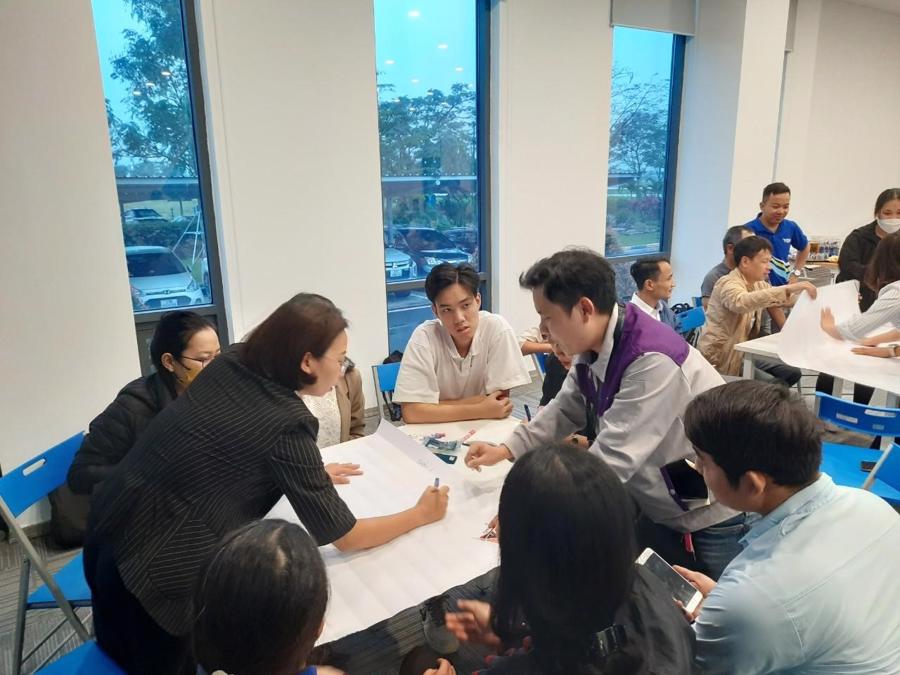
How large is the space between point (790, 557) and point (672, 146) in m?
5.67

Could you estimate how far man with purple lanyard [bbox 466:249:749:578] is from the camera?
1434 mm

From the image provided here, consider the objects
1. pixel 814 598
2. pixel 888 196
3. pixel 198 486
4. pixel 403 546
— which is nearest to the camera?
pixel 814 598

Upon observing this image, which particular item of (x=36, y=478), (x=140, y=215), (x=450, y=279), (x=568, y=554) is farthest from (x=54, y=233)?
(x=568, y=554)

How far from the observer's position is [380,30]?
3934mm

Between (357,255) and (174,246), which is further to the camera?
(357,255)

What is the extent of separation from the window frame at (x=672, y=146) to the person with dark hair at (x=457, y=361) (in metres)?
3.34

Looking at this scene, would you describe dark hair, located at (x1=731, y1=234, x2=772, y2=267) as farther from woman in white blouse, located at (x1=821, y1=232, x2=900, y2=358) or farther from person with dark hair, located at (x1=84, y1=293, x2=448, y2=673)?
person with dark hair, located at (x1=84, y1=293, x2=448, y2=673)

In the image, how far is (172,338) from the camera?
74.6 inches

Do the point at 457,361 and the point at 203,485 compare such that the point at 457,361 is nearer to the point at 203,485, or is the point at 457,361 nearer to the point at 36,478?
the point at 203,485

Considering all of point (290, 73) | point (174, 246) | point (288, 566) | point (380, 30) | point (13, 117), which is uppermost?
point (380, 30)


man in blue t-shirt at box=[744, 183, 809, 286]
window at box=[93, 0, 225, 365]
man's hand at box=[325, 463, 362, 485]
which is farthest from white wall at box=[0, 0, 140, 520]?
man in blue t-shirt at box=[744, 183, 809, 286]

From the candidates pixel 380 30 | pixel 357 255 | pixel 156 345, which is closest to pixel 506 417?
pixel 156 345

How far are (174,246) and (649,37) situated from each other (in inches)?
183

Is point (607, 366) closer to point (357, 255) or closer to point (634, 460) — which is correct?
point (634, 460)
